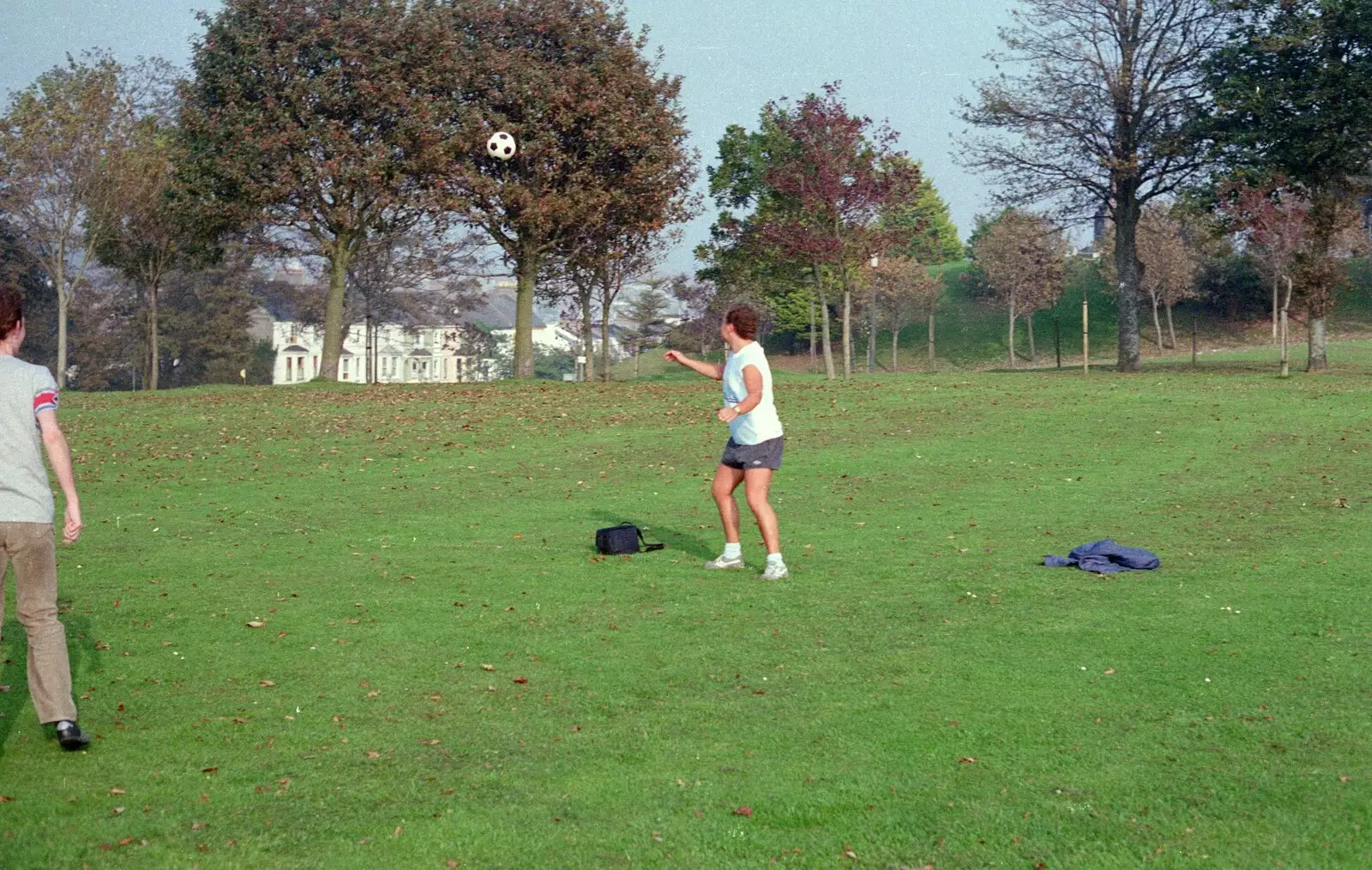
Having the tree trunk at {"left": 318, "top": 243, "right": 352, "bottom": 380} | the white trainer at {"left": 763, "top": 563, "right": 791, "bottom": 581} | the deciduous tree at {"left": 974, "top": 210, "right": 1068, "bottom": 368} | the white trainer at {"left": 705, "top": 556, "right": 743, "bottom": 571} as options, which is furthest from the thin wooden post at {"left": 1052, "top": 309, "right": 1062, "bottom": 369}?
the white trainer at {"left": 763, "top": 563, "right": 791, "bottom": 581}

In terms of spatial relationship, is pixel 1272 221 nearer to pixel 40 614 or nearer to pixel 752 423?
pixel 752 423

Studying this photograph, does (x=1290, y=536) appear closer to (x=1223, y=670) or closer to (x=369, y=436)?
(x=1223, y=670)

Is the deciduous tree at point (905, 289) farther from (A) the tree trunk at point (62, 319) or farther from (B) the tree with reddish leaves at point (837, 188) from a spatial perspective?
(A) the tree trunk at point (62, 319)

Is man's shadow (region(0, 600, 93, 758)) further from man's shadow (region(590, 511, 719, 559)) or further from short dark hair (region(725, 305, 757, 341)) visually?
short dark hair (region(725, 305, 757, 341))

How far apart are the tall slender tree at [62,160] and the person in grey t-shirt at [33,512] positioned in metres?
43.5

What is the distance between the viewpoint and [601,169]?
130 ft

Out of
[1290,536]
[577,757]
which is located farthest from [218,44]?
[577,757]

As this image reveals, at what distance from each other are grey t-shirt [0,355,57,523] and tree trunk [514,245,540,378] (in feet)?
112

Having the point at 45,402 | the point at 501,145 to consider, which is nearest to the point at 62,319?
the point at 501,145

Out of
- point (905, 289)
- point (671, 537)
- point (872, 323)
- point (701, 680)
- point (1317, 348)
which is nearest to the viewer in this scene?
point (701, 680)

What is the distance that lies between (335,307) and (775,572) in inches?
1274

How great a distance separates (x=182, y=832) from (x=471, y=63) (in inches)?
1437

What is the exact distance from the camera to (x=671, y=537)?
13.1 metres

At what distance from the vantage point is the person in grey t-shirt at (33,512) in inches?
232
